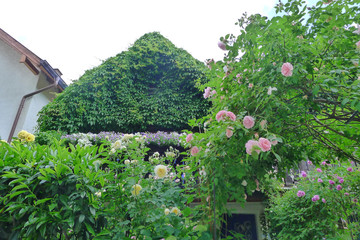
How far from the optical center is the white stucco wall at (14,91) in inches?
287

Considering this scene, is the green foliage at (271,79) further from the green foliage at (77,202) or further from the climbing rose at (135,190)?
the climbing rose at (135,190)

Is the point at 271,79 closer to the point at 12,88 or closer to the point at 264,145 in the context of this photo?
the point at 264,145

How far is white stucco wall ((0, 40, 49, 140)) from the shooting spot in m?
7.29

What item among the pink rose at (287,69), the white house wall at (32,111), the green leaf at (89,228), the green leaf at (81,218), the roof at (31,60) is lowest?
the green leaf at (89,228)

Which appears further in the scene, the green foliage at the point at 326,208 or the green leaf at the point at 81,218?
the green foliage at the point at 326,208

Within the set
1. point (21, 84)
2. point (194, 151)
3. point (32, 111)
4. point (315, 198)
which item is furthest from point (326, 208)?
point (21, 84)

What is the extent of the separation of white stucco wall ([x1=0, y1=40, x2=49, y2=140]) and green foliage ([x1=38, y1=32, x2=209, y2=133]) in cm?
96

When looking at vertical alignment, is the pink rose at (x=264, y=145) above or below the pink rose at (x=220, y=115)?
below

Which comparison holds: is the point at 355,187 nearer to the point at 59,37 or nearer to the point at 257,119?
the point at 257,119

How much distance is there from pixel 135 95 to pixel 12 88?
4748 millimetres

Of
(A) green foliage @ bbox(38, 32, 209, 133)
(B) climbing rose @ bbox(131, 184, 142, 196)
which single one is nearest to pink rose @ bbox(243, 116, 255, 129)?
(B) climbing rose @ bbox(131, 184, 142, 196)

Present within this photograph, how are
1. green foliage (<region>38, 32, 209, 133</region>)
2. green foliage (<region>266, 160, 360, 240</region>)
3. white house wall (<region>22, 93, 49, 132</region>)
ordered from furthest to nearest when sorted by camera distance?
1. white house wall (<region>22, 93, 49, 132</region>)
2. green foliage (<region>38, 32, 209, 133</region>)
3. green foliage (<region>266, 160, 360, 240</region>)

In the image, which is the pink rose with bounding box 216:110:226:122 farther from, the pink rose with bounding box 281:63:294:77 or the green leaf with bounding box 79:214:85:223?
the green leaf with bounding box 79:214:85:223

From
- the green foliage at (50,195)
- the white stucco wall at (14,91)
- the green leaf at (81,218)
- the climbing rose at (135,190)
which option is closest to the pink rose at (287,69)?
the climbing rose at (135,190)
